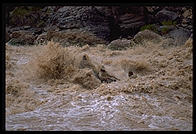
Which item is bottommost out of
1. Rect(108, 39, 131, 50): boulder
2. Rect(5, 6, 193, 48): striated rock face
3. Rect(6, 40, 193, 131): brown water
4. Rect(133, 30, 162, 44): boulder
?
Answer: Rect(6, 40, 193, 131): brown water

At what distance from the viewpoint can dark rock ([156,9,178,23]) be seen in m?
11.7

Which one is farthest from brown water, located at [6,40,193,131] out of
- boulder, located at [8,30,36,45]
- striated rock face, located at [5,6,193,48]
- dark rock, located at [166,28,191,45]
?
striated rock face, located at [5,6,193,48]

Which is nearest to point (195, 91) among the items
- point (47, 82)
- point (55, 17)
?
point (47, 82)

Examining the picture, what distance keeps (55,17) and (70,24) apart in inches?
43.1

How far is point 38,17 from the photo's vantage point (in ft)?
40.1

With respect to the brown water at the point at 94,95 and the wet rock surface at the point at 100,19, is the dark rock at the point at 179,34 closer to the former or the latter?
the wet rock surface at the point at 100,19

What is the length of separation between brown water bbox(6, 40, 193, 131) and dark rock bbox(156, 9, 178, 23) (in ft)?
20.5

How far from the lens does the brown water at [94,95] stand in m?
2.63

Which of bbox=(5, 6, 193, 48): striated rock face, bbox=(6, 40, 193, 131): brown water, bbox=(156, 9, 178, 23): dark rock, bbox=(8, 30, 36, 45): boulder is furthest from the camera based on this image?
bbox=(156, 9, 178, 23): dark rock

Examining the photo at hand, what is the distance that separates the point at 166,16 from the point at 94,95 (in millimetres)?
9275

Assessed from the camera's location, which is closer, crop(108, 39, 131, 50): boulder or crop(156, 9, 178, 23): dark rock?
crop(108, 39, 131, 50): boulder

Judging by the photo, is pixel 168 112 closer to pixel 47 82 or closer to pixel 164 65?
pixel 47 82

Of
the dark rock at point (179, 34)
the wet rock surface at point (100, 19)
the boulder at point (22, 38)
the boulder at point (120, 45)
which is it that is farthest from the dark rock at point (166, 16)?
the boulder at point (22, 38)

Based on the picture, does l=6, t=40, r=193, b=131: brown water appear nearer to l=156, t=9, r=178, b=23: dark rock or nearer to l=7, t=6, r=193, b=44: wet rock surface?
l=7, t=6, r=193, b=44: wet rock surface
